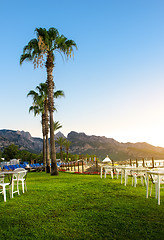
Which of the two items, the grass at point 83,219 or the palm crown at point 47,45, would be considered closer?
the grass at point 83,219

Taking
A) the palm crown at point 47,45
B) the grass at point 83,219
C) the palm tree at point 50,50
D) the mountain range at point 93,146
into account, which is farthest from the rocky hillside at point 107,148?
the grass at point 83,219

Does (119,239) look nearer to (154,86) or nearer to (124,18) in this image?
(124,18)

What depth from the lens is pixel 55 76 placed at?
63.3 ft

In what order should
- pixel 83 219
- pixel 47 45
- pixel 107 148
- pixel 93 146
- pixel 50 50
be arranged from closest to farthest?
pixel 83 219
pixel 47 45
pixel 50 50
pixel 107 148
pixel 93 146

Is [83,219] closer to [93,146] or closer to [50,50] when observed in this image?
[50,50]

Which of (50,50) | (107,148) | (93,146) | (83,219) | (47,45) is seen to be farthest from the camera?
(93,146)

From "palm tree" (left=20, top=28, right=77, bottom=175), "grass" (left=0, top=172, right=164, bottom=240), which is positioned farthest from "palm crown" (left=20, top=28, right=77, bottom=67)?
"grass" (left=0, top=172, right=164, bottom=240)

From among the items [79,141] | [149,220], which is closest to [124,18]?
[149,220]

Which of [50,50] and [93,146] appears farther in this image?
[93,146]

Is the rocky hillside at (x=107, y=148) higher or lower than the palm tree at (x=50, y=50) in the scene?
lower

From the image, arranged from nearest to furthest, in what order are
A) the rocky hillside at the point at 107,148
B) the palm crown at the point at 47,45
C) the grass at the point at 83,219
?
the grass at the point at 83,219 → the palm crown at the point at 47,45 → the rocky hillside at the point at 107,148

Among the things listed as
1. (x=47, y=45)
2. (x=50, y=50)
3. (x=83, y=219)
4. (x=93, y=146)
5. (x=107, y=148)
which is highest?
(x=47, y=45)

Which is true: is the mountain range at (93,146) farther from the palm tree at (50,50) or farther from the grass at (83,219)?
the grass at (83,219)

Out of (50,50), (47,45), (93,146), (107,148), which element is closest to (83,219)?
(47,45)
